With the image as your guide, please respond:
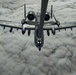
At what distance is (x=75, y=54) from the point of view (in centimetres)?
11688

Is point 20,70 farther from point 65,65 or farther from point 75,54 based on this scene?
point 75,54

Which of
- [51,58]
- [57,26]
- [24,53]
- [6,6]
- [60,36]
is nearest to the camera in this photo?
[57,26]

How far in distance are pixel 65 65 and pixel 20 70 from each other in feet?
112

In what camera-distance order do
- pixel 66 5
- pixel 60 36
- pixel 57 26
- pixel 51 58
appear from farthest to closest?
1. pixel 66 5
2. pixel 60 36
3. pixel 51 58
4. pixel 57 26

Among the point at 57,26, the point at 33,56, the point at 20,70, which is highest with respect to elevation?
the point at 57,26

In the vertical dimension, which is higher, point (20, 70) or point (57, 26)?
point (57, 26)

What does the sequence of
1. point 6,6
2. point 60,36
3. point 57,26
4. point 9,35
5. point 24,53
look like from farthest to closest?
1. point 6,6
2. point 9,35
3. point 60,36
4. point 24,53
5. point 57,26

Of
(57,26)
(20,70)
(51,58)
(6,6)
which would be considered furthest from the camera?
(6,6)

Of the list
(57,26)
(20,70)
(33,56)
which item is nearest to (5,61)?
(20,70)

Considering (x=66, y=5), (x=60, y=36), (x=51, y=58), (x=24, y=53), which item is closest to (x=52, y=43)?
(x=60, y=36)

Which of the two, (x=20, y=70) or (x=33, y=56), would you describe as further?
(x=33, y=56)

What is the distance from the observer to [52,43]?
125 meters

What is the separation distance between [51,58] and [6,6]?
93.9 meters

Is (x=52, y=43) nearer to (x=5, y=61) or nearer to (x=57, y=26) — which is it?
(x=5, y=61)
